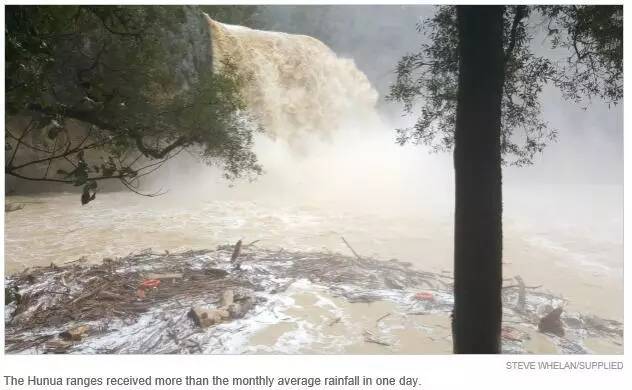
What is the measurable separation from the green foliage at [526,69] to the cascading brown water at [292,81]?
6.25 metres

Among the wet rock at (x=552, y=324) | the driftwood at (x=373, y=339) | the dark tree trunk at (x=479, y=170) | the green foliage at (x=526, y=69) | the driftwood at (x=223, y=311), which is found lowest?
the driftwood at (x=373, y=339)

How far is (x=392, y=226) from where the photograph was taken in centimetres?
682

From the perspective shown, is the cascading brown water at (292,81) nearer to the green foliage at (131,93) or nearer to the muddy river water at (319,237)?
the muddy river water at (319,237)

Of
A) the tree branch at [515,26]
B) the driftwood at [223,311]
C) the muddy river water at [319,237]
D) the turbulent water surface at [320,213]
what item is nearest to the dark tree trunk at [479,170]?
the tree branch at [515,26]

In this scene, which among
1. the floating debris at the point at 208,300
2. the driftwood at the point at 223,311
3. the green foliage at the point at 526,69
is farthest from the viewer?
the driftwood at the point at 223,311

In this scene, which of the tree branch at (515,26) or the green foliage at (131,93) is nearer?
the tree branch at (515,26)

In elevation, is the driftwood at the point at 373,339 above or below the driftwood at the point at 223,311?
below

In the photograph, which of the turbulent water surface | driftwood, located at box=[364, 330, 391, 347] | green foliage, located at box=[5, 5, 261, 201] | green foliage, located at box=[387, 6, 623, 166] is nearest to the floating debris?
driftwood, located at box=[364, 330, 391, 347]

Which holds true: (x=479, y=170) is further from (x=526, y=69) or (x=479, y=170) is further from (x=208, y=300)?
(x=208, y=300)

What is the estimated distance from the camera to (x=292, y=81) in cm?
1082

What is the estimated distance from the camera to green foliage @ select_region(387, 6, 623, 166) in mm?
2697

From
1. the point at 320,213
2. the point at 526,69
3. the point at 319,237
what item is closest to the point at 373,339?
the point at 526,69

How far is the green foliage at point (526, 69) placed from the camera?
8.85 feet

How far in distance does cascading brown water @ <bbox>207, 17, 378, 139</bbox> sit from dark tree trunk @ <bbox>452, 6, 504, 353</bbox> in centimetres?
731
